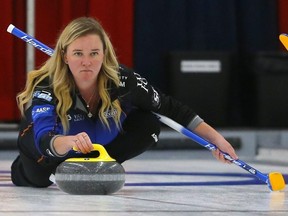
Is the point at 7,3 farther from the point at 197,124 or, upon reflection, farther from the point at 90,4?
the point at 197,124

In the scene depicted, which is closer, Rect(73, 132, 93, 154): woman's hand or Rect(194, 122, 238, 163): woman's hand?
Rect(73, 132, 93, 154): woman's hand

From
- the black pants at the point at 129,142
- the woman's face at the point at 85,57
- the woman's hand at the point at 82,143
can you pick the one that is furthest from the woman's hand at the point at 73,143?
the black pants at the point at 129,142

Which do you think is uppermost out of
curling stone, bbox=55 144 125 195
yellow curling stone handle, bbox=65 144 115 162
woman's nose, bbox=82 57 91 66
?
woman's nose, bbox=82 57 91 66

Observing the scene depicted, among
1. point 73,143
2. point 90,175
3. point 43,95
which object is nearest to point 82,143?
point 73,143

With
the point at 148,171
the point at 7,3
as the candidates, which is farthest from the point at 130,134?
the point at 7,3

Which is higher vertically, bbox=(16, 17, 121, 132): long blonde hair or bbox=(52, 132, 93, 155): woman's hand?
bbox=(16, 17, 121, 132): long blonde hair

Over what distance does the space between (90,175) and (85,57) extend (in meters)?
0.35

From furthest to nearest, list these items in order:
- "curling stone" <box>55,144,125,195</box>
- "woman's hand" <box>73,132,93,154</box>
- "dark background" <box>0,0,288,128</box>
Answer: "dark background" <box>0,0,288,128</box> → "curling stone" <box>55,144,125,195</box> → "woman's hand" <box>73,132,93,154</box>

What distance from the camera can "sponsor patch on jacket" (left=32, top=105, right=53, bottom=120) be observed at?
2.87 metres

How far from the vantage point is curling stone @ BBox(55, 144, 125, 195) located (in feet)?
9.22

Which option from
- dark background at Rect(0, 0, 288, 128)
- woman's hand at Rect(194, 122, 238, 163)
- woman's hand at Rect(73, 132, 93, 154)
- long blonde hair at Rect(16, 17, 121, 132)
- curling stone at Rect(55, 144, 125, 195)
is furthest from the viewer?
dark background at Rect(0, 0, 288, 128)

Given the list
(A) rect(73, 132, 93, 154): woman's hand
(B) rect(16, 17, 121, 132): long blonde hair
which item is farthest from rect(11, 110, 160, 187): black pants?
(A) rect(73, 132, 93, 154): woman's hand

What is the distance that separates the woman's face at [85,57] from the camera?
290 centimetres

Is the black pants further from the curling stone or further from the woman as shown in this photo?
the curling stone
